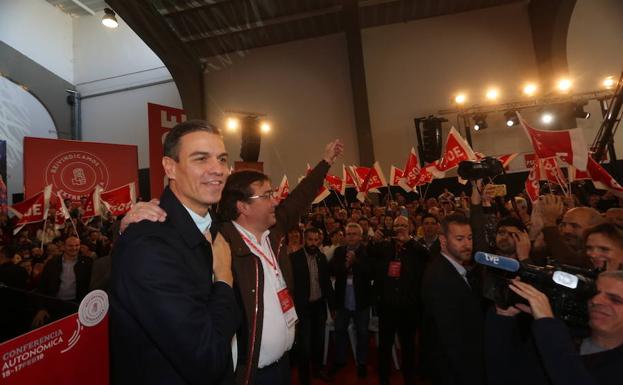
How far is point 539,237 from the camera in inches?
128

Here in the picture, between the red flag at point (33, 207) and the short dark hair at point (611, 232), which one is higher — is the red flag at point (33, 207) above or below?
above

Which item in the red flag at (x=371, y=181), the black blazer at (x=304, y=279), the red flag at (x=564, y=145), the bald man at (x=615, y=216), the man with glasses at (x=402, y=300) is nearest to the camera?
A: the bald man at (x=615, y=216)

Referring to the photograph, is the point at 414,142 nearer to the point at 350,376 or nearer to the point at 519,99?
the point at 519,99

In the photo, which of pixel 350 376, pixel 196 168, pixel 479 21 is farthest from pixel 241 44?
pixel 196 168

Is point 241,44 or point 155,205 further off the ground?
point 241,44

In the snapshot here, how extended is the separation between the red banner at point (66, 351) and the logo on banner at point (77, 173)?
252 inches

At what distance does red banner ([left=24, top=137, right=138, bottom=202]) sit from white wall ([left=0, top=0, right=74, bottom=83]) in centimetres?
864

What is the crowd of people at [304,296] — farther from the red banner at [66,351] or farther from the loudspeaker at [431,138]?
the loudspeaker at [431,138]

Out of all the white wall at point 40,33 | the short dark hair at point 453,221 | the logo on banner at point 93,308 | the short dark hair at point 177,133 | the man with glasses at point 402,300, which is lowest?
the man with glasses at point 402,300

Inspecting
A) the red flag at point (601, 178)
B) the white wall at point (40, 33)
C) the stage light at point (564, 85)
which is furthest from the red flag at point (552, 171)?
the white wall at point (40, 33)

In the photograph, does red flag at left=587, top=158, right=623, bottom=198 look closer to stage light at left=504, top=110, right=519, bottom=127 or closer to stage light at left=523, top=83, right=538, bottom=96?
stage light at left=504, top=110, right=519, bottom=127

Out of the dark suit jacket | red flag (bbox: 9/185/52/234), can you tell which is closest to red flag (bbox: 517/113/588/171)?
the dark suit jacket

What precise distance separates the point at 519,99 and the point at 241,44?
10.2 metres

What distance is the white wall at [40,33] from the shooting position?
1202 cm
